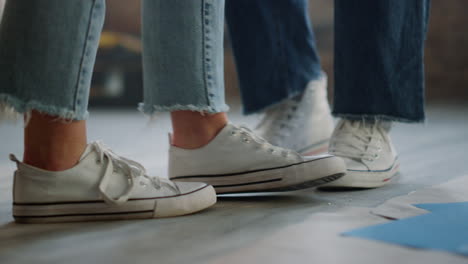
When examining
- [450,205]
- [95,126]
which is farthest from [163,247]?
[95,126]

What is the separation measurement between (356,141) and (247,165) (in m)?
0.26

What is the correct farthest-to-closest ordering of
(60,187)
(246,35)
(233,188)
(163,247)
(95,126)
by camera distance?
(95,126), (246,35), (233,188), (60,187), (163,247)

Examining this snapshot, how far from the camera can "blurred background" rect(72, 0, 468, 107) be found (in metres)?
3.73

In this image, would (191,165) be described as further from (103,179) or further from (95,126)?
(95,126)

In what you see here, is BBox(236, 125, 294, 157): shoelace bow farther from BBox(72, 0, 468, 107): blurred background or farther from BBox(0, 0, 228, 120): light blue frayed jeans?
BBox(72, 0, 468, 107): blurred background

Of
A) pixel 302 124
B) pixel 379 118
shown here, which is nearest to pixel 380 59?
pixel 379 118

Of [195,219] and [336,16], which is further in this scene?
[336,16]

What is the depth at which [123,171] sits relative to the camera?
2.37 feet

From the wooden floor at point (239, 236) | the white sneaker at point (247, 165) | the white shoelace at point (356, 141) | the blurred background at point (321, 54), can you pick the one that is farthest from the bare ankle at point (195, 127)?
the blurred background at point (321, 54)

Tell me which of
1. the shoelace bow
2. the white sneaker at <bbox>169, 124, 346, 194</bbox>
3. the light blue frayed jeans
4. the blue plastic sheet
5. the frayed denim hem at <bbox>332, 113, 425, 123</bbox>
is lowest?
the blue plastic sheet

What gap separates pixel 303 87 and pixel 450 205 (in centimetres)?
48

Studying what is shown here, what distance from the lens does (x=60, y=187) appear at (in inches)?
26.8

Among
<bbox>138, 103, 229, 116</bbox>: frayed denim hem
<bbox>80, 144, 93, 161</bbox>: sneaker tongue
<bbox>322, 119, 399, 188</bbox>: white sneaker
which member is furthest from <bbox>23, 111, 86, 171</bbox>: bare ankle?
<bbox>322, 119, 399, 188</bbox>: white sneaker

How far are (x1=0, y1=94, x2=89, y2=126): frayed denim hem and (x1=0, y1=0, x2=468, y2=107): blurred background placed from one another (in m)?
3.32
